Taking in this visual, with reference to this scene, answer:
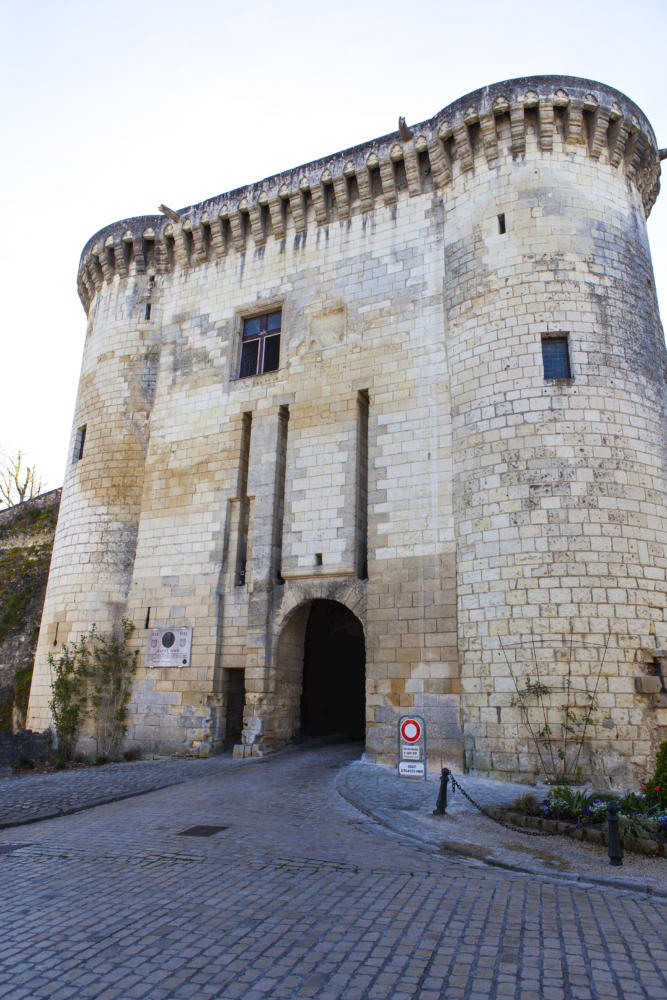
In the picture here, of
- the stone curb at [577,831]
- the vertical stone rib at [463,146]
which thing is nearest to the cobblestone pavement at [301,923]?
the stone curb at [577,831]

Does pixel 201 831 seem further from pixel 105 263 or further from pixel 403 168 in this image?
pixel 105 263

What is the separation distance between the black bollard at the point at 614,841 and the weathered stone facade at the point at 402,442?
10.4 feet

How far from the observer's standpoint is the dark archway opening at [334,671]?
15492mm

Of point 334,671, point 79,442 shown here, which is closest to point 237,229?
point 79,442

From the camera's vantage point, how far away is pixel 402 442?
1252 centimetres

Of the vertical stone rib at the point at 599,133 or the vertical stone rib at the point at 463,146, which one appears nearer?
the vertical stone rib at the point at 599,133

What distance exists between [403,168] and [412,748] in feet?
37.2

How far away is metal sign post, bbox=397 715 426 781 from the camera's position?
909 centimetres

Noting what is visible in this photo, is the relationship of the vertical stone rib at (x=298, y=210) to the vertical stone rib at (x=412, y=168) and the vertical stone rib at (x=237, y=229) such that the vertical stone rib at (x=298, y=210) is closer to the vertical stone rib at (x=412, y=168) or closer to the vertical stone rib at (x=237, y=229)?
the vertical stone rib at (x=237, y=229)

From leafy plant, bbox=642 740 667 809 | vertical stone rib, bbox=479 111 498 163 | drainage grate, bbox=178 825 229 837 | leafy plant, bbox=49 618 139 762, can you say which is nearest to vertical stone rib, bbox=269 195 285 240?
vertical stone rib, bbox=479 111 498 163

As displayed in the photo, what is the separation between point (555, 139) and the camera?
40.8 feet

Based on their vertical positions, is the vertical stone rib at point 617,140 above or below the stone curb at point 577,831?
above

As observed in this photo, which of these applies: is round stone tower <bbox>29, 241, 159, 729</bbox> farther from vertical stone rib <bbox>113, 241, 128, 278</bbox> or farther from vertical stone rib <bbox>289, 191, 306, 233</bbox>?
vertical stone rib <bbox>289, 191, 306, 233</bbox>

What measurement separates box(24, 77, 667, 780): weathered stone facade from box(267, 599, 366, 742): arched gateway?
10 centimetres
